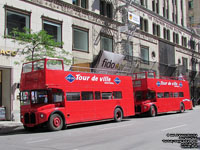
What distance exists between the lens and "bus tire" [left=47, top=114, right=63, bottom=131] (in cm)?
1466

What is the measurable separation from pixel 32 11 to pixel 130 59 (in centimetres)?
1547

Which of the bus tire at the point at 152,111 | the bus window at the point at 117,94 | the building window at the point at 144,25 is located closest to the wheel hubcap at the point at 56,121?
the bus window at the point at 117,94

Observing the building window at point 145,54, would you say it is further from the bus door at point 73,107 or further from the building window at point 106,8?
the bus door at point 73,107

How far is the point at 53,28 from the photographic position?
24609 mm

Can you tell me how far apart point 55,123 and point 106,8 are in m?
20.4

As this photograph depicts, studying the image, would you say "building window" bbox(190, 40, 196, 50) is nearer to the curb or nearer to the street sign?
the street sign

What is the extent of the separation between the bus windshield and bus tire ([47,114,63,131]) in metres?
10.3

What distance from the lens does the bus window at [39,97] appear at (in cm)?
1528

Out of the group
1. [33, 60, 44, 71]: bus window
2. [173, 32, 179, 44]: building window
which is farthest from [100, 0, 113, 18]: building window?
[173, 32, 179, 44]: building window

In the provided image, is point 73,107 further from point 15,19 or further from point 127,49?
point 127,49

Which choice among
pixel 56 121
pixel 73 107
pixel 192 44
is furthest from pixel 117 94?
pixel 192 44

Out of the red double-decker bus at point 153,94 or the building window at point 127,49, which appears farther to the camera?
the building window at point 127,49

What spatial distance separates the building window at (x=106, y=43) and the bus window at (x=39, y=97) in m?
16.2

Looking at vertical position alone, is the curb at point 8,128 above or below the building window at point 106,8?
below
